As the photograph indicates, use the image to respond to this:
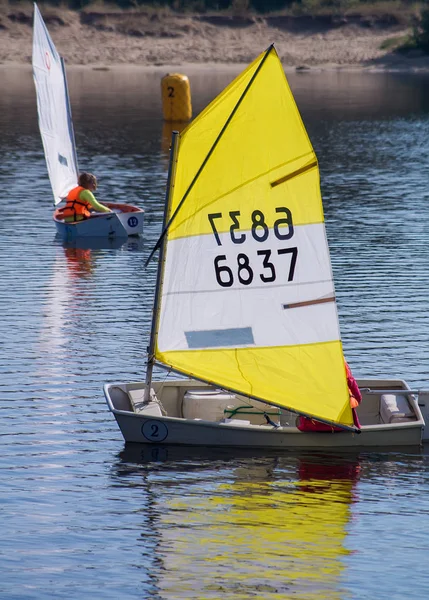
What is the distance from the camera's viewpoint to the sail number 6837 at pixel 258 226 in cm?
1902

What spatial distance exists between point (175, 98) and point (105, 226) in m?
Answer: 34.2

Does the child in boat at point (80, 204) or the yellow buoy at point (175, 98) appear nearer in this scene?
the child in boat at point (80, 204)

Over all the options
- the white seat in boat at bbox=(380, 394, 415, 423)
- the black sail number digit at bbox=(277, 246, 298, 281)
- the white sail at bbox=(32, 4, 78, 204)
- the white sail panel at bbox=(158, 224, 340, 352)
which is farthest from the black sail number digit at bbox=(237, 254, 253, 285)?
the white sail at bbox=(32, 4, 78, 204)

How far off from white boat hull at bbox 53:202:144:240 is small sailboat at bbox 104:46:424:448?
1712 cm

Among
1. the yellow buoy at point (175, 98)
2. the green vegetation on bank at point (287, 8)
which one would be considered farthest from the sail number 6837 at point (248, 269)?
the green vegetation on bank at point (287, 8)

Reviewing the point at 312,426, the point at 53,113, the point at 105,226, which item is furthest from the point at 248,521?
the point at 53,113

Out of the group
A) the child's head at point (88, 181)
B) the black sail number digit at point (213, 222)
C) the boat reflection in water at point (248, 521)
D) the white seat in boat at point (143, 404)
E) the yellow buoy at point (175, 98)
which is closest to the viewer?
the boat reflection in water at point (248, 521)

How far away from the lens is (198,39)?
114 metres

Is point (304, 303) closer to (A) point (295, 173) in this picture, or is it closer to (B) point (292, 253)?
(B) point (292, 253)

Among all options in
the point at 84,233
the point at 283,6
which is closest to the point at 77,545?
the point at 84,233

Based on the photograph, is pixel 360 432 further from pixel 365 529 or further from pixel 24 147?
pixel 24 147

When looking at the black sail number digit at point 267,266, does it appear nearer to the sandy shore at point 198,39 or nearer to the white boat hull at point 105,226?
the white boat hull at point 105,226

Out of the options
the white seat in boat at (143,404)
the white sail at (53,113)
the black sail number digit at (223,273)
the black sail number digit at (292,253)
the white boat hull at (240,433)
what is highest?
the white sail at (53,113)

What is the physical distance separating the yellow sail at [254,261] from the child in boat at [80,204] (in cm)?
1680
